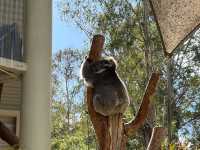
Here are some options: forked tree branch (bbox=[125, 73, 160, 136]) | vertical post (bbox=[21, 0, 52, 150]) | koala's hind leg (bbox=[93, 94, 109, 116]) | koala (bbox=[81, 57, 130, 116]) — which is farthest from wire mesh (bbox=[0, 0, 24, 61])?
forked tree branch (bbox=[125, 73, 160, 136])

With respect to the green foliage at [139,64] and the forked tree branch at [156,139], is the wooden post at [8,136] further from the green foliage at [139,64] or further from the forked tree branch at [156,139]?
the green foliage at [139,64]

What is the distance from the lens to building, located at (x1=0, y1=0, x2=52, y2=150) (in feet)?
13.8

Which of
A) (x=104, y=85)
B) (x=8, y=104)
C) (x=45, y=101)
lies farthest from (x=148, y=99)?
(x=8, y=104)

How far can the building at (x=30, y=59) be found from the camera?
166 inches

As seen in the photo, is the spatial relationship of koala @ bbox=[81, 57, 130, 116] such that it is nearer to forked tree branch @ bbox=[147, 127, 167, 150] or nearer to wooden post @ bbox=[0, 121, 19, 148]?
forked tree branch @ bbox=[147, 127, 167, 150]

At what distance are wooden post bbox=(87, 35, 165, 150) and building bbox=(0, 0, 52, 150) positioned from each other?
56 centimetres

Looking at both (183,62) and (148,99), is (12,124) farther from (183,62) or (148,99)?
(183,62)

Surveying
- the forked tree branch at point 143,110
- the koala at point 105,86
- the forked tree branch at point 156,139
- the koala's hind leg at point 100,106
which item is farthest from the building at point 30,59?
the forked tree branch at point 156,139

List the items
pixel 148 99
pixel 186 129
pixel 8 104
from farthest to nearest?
1. pixel 186 129
2. pixel 8 104
3. pixel 148 99

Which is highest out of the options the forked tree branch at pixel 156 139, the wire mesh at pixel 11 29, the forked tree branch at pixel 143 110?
the wire mesh at pixel 11 29

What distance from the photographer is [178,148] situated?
23.9 feet

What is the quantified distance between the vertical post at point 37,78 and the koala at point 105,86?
41 cm

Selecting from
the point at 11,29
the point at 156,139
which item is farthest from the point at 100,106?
the point at 11,29

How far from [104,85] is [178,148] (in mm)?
3381
